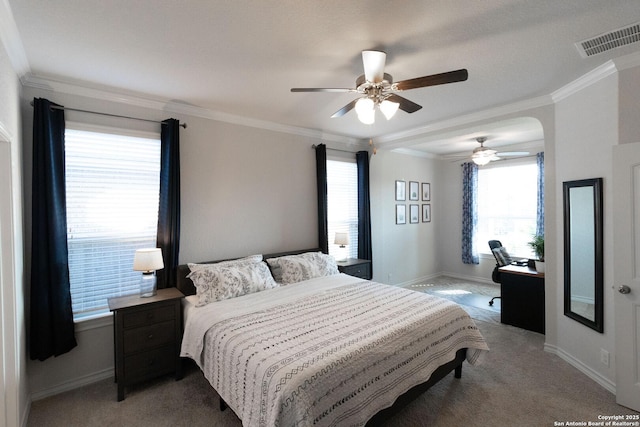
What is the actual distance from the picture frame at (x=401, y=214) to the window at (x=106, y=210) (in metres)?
4.12

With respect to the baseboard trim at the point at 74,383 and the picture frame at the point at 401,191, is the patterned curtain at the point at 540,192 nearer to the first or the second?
the picture frame at the point at 401,191

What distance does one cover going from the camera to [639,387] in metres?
2.30

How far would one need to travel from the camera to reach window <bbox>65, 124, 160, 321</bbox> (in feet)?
9.10

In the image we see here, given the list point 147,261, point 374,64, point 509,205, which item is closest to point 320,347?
point 147,261

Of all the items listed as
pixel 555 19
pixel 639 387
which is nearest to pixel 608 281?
pixel 639 387

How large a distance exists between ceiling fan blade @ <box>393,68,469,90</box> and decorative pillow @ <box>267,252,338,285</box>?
2.28 m

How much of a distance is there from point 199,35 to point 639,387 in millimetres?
4116

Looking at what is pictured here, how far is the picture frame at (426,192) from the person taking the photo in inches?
250

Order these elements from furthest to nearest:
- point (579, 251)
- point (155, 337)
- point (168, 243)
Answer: point (168, 243), point (579, 251), point (155, 337)

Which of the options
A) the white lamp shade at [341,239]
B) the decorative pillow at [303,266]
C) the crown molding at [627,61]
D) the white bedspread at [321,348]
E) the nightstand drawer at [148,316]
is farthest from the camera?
the white lamp shade at [341,239]

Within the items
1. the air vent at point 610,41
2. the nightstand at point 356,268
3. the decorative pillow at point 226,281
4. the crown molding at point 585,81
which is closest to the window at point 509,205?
the crown molding at point 585,81

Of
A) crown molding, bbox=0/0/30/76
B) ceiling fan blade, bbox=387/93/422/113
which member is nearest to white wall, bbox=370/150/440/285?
ceiling fan blade, bbox=387/93/422/113

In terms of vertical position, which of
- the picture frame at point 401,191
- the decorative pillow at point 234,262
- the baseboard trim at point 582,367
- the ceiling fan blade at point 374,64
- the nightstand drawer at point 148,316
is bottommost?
the baseboard trim at point 582,367

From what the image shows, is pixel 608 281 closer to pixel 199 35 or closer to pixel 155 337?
pixel 199 35
